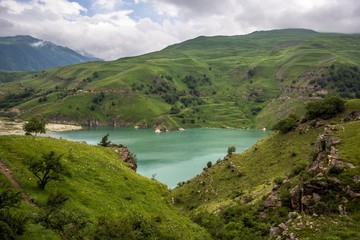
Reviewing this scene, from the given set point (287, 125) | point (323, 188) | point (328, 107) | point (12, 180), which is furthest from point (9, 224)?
point (287, 125)

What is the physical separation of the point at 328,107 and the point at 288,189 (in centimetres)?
3653

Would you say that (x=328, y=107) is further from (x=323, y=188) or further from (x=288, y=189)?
(x=323, y=188)

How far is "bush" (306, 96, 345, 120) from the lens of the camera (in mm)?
86188

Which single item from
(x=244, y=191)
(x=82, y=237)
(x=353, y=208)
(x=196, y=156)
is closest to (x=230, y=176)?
(x=244, y=191)

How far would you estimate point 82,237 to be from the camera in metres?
32.7

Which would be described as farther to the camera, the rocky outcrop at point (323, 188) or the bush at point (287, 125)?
the bush at point (287, 125)

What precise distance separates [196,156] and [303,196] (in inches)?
5064

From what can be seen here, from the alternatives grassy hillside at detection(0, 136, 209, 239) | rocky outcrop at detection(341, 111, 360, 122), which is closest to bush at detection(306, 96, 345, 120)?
rocky outcrop at detection(341, 111, 360, 122)

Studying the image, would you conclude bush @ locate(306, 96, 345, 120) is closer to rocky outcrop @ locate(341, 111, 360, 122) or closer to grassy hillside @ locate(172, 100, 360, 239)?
grassy hillside @ locate(172, 100, 360, 239)

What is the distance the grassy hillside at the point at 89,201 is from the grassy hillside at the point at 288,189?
8936mm

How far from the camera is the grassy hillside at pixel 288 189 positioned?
41656 mm

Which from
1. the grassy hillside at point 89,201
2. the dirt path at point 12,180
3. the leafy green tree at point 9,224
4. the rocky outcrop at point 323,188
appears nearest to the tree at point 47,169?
the grassy hillside at point 89,201

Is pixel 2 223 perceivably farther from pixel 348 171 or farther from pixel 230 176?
pixel 230 176

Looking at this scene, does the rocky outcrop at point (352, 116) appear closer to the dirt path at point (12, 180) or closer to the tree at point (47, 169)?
the tree at point (47, 169)
